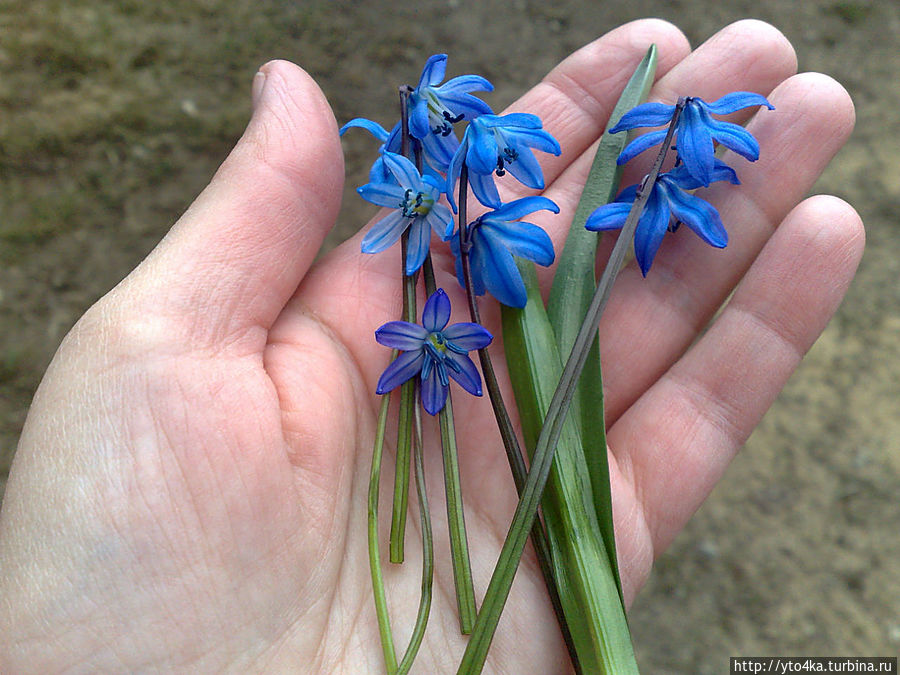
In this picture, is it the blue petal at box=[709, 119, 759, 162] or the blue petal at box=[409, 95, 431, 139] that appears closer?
the blue petal at box=[409, 95, 431, 139]

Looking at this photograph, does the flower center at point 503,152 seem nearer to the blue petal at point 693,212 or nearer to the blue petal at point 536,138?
the blue petal at point 536,138

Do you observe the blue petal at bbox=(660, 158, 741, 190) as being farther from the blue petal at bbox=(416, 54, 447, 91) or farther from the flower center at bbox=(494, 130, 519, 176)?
the blue petal at bbox=(416, 54, 447, 91)

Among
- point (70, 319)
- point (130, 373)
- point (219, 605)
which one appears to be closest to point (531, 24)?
point (70, 319)

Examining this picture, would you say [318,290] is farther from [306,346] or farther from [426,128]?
[426,128]

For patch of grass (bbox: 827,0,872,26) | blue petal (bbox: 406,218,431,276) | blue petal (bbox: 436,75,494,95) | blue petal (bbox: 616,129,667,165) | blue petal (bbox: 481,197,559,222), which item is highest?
blue petal (bbox: 436,75,494,95)

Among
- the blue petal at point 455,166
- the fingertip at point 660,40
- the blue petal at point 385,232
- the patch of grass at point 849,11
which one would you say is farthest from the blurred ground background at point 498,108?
the blue petal at point 455,166

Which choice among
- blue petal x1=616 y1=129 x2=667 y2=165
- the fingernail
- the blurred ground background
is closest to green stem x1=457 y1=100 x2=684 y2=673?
blue petal x1=616 y1=129 x2=667 y2=165
